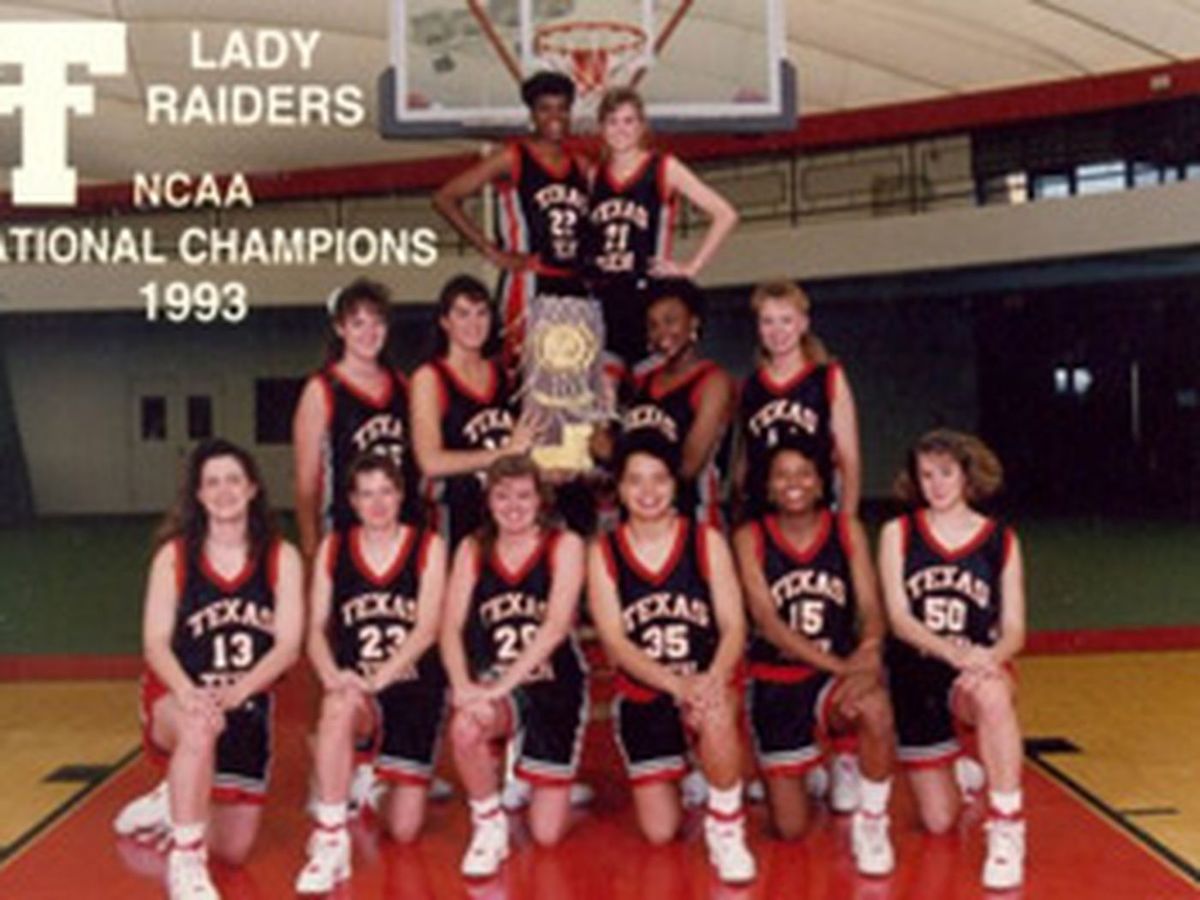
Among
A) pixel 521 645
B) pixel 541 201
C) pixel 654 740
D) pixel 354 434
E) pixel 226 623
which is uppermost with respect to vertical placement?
pixel 541 201

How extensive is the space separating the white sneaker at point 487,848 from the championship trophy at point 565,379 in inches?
40.3

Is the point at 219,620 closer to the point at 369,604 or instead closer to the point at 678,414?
the point at 369,604

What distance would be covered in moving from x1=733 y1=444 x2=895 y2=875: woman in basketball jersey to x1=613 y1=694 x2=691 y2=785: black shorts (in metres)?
0.20

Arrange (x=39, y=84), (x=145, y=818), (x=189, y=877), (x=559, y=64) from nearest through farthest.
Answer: (x=189, y=877), (x=145, y=818), (x=559, y=64), (x=39, y=84)

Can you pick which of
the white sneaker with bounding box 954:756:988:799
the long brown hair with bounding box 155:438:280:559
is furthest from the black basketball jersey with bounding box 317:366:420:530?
the white sneaker with bounding box 954:756:988:799

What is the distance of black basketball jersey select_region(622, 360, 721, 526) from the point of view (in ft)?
12.6

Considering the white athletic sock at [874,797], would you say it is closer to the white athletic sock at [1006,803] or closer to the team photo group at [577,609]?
the team photo group at [577,609]

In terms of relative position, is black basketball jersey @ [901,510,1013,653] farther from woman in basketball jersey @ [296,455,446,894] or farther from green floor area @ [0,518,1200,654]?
green floor area @ [0,518,1200,654]

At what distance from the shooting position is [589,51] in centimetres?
567

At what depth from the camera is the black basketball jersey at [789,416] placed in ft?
12.3

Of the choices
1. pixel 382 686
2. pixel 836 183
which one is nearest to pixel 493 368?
pixel 382 686

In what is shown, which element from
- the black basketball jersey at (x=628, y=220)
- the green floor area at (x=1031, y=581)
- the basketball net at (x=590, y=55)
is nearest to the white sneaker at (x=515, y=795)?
the black basketball jersey at (x=628, y=220)

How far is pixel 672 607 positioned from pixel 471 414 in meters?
0.85

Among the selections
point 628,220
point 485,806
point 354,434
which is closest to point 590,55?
point 628,220
